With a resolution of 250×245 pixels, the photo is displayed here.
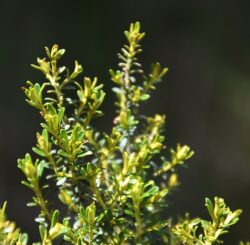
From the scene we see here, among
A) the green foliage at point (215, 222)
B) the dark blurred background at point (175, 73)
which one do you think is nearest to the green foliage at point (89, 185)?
the green foliage at point (215, 222)

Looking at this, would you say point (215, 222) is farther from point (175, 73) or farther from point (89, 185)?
point (175, 73)

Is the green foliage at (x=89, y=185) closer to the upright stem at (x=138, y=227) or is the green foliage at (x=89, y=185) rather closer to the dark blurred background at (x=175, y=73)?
the upright stem at (x=138, y=227)

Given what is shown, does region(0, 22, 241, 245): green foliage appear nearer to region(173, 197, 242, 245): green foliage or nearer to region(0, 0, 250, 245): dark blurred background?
region(173, 197, 242, 245): green foliage

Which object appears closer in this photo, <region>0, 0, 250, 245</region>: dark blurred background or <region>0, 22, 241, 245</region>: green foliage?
<region>0, 22, 241, 245</region>: green foliage

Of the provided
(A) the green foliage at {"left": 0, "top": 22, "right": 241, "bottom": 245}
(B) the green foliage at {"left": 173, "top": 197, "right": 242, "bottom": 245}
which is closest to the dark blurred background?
(A) the green foliage at {"left": 0, "top": 22, "right": 241, "bottom": 245}

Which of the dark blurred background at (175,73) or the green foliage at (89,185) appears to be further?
the dark blurred background at (175,73)

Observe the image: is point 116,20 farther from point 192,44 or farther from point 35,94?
point 35,94

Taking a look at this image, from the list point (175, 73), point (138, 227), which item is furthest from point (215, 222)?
point (175, 73)

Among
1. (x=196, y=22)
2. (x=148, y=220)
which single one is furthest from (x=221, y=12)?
(x=148, y=220)
